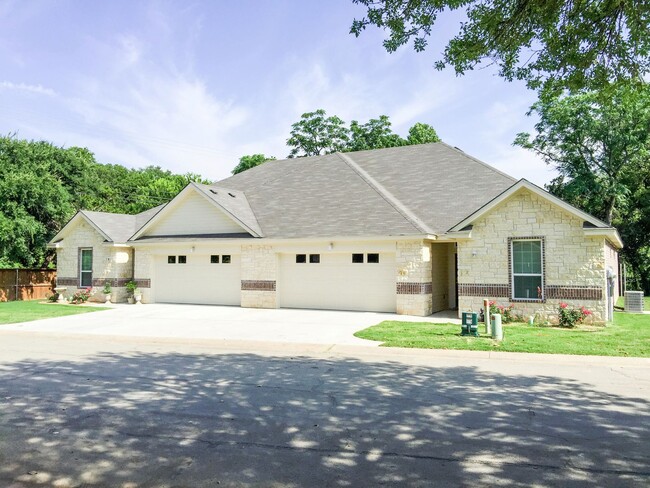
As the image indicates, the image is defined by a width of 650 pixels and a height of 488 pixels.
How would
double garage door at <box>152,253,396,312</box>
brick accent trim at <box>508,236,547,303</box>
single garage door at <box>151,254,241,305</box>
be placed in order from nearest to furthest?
brick accent trim at <box>508,236,547,303</box> < double garage door at <box>152,253,396,312</box> < single garage door at <box>151,254,241,305</box>

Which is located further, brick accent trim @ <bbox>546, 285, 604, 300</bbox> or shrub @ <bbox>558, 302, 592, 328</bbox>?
brick accent trim @ <bbox>546, 285, 604, 300</bbox>

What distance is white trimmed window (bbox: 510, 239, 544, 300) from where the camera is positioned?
15.9 metres

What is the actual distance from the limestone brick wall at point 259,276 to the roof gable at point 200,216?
94cm

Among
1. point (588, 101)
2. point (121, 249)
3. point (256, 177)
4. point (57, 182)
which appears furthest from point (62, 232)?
point (588, 101)

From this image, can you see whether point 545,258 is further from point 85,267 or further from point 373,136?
point 373,136

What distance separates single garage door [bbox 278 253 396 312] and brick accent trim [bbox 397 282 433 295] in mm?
646

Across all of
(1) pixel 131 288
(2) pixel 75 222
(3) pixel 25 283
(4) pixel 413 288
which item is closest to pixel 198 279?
(1) pixel 131 288

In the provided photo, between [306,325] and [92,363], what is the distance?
22.8 ft

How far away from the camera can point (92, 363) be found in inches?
373

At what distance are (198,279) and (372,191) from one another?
9070 mm

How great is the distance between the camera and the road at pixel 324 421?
447 cm

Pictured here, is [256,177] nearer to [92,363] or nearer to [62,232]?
[62,232]

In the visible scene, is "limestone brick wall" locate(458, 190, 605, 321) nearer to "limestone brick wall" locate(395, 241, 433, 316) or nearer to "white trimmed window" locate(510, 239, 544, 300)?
"white trimmed window" locate(510, 239, 544, 300)

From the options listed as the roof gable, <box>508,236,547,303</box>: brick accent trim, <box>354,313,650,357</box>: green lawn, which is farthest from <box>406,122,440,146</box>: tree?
<box>354,313,650,357</box>: green lawn
